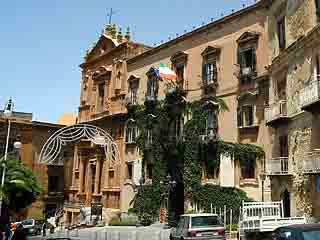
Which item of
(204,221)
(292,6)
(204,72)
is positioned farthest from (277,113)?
(204,72)

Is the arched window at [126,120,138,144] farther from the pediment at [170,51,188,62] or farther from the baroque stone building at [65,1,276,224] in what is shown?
the pediment at [170,51,188,62]

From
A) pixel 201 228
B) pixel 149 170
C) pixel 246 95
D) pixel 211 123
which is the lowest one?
pixel 201 228

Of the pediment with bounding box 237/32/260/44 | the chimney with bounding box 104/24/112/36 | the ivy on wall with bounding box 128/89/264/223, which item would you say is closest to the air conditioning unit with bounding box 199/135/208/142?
the ivy on wall with bounding box 128/89/264/223

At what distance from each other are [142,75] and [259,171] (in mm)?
15663

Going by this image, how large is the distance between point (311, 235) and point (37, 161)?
43.3 m

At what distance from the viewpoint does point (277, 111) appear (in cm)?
2295

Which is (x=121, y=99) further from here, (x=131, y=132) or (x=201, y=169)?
(x=201, y=169)

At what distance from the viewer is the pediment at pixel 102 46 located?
42047mm

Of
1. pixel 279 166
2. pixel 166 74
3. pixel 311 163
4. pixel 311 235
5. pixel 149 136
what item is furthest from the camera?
pixel 149 136

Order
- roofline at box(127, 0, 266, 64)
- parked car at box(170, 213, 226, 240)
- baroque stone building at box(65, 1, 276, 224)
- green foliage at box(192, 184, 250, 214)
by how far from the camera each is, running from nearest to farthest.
A: parked car at box(170, 213, 226, 240) → green foliage at box(192, 184, 250, 214) → baroque stone building at box(65, 1, 276, 224) → roofline at box(127, 0, 266, 64)

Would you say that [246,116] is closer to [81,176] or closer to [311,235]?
[311,235]

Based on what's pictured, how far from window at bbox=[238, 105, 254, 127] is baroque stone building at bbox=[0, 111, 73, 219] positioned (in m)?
25.2

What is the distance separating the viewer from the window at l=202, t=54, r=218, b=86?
30.5 m

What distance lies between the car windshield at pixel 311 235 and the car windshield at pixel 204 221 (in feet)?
30.6
